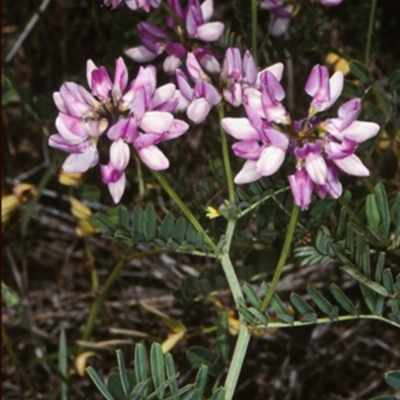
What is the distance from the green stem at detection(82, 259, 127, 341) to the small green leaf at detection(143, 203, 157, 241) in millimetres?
409

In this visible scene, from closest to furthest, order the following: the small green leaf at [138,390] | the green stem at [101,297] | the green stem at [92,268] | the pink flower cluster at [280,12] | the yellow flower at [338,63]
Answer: the small green leaf at [138,390] → the pink flower cluster at [280,12] → the green stem at [101,297] → the yellow flower at [338,63] → the green stem at [92,268]

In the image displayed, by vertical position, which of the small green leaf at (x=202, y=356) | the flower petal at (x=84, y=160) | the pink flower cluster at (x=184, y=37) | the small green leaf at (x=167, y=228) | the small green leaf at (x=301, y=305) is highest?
the pink flower cluster at (x=184, y=37)

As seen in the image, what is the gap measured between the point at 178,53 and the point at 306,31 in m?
0.37

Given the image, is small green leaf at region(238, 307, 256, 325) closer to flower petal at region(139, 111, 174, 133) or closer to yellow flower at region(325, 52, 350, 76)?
flower petal at region(139, 111, 174, 133)

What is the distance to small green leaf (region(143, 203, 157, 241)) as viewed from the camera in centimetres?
146

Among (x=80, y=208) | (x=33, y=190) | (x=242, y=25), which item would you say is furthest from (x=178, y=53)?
(x=33, y=190)

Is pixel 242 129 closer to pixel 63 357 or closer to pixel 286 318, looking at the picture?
pixel 286 318

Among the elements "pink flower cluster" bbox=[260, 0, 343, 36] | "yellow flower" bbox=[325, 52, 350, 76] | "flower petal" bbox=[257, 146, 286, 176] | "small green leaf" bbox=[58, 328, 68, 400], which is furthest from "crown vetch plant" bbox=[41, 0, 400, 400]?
"yellow flower" bbox=[325, 52, 350, 76]

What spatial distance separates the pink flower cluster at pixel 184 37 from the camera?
150cm

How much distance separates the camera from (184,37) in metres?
1.56

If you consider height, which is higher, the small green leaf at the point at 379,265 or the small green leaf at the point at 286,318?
the small green leaf at the point at 379,265

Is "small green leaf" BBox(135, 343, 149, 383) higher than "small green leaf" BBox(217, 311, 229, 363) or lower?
higher

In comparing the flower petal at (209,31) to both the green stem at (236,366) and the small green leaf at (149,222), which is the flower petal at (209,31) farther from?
the green stem at (236,366)

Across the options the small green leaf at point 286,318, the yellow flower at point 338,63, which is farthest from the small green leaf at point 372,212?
the yellow flower at point 338,63
